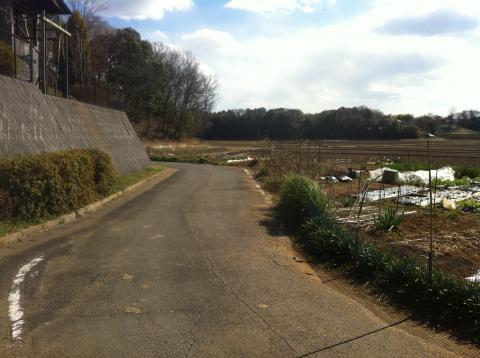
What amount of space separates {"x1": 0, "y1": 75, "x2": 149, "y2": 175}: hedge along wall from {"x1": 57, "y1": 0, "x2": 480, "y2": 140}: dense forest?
3.52 m

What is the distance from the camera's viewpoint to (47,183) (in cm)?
998

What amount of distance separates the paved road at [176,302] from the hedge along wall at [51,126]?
11.6ft

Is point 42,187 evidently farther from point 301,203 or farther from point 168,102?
point 168,102

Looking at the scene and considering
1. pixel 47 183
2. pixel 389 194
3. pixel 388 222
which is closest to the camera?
pixel 388 222

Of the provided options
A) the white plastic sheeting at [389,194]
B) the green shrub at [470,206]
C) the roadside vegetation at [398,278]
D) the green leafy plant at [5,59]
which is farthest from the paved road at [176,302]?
the green leafy plant at [5,59]

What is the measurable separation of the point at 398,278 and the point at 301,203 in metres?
4.78

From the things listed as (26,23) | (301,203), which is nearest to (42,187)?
(301,203)

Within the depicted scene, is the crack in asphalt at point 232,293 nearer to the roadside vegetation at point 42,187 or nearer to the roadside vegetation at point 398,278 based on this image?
the roadside vegetation at point 398,278

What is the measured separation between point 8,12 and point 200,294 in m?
17.5

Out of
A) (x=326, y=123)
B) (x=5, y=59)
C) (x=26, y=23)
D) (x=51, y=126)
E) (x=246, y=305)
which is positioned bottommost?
(x=246, y=305)

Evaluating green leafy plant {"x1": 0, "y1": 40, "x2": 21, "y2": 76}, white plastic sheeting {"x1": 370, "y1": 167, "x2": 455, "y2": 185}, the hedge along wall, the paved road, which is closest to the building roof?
the hedge along wall

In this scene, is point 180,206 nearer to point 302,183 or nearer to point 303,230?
point 302,183

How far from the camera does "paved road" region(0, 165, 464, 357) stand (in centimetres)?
439

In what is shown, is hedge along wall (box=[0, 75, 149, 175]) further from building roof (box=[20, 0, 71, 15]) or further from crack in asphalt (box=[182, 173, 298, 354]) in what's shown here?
crack in asphalt (box=[182, 173, 298, 354])
